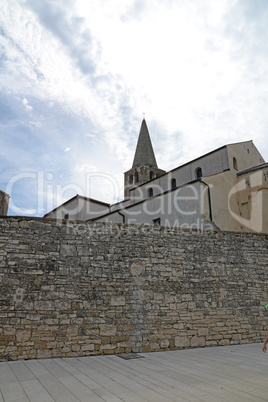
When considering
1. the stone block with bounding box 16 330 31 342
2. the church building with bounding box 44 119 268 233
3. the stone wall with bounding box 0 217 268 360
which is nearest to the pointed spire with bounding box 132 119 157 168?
the church building with bounding box 44 119 268 233

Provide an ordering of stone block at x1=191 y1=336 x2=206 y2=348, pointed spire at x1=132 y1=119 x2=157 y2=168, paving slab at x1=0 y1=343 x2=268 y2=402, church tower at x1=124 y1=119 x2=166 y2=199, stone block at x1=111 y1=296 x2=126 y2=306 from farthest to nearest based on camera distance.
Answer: pointed spire at x1=132 y1=119 x2=157 y2=168
church tower at x1=124 y1=119 x2=166 y2=199
stone block at x1=191 y1=336 x2=206 y2=348
stone block at x1=111 y1=296 x2=126 y2=306
paving slab at x1=0 y1=343 x2=268 y2=402

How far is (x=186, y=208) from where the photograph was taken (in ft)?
53.8

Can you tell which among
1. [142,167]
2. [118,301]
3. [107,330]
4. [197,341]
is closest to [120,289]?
[118,301]

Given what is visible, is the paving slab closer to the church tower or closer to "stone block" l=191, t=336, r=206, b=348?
"stone block" l=191, t=336, r=206, b=348

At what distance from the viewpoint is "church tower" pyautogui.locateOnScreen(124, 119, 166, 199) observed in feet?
106

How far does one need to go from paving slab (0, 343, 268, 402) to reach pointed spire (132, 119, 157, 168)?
92.3ft

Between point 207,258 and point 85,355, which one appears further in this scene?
point 207,258

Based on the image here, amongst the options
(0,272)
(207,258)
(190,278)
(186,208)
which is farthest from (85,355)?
(186,208)

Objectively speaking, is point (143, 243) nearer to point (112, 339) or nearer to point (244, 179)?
point (112, 339)

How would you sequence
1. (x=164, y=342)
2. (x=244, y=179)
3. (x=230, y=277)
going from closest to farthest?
(x=164, y=342), (x=230, y=277), (x=244, y=179)

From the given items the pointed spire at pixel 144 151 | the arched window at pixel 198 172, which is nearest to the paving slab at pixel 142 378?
the arched window at pixel 198 172

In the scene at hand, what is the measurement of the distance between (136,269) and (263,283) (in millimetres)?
4671

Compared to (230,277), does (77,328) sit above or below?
below

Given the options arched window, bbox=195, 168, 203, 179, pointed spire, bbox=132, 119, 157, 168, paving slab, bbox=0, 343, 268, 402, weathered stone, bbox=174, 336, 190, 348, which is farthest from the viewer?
pointed spire, bbox=132, 119, 157, 168
